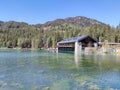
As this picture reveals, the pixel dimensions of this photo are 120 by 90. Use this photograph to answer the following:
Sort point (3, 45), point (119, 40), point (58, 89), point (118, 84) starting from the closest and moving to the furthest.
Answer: point (58, 89) < point (118, 84) < point (119, 40) < point (3, 45)

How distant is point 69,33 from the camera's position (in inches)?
4781

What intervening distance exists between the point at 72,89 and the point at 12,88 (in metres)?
3.27

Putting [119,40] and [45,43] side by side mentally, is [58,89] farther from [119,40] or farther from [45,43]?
[45,43]

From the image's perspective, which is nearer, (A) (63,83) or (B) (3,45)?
(A) (63,83)

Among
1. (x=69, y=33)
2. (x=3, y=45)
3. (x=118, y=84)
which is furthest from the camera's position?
(x=3, y=45)

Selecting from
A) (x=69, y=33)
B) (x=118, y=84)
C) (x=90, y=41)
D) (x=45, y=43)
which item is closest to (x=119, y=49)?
(x=90, y=41)

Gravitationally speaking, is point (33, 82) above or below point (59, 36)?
below

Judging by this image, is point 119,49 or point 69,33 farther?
point 69,33

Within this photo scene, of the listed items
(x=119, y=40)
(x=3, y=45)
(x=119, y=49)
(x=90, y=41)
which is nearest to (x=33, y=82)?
(x=119, y=49)

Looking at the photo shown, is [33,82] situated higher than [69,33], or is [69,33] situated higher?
[69,33]

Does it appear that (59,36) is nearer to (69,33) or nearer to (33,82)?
(69,33)

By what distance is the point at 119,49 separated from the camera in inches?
2403

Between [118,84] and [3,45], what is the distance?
479 ft

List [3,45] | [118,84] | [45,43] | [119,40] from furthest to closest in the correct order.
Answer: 1. [3,45]
2. [45,43]
3. [119,40]
4. [118,84]
